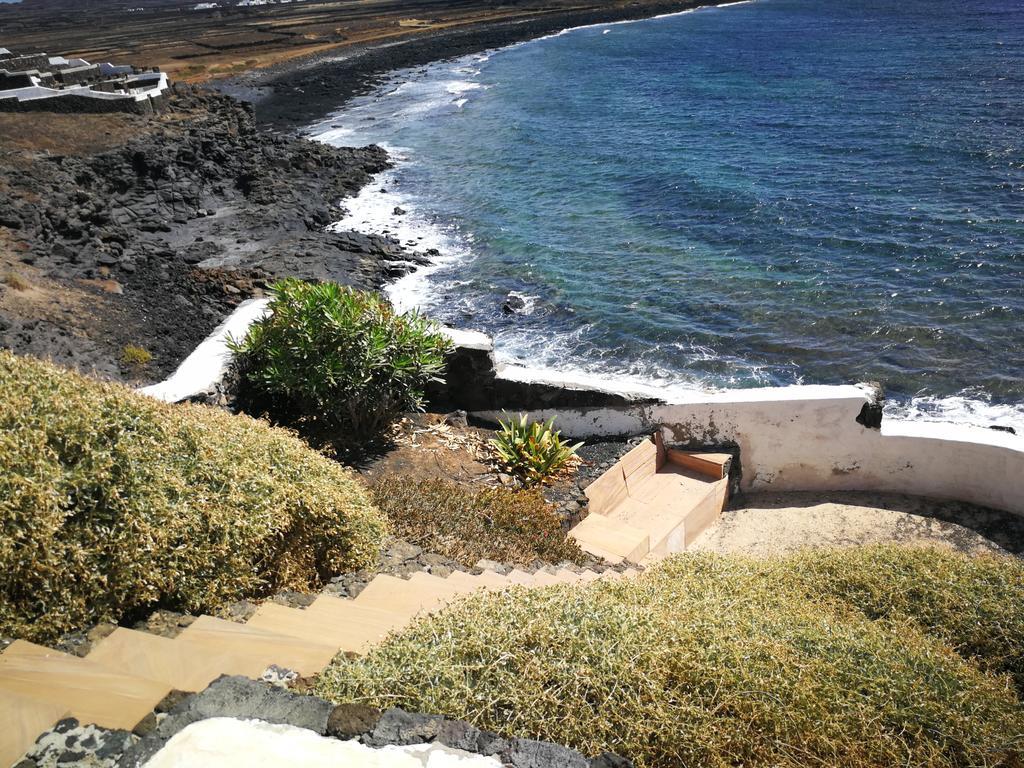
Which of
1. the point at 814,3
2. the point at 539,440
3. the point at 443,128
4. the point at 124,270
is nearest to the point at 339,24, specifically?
the point at 814,3

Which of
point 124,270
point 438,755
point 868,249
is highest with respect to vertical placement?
point 438,755

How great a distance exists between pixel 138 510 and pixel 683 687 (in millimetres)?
2698

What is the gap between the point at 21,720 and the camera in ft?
9.05

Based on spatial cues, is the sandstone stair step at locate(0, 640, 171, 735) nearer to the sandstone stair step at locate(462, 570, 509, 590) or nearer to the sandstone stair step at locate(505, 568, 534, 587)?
the sandstone stair step at locate(462, 570, 509, 590)

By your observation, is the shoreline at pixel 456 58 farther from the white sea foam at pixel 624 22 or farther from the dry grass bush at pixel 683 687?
the dry grass bush at pixel 683 687

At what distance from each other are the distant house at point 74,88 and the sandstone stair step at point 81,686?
30.4 meters

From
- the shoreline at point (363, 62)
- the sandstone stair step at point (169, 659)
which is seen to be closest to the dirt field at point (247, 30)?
the shoreline at point (363, 62)

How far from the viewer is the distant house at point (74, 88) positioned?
2861 centimetres

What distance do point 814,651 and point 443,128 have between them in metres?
33.9

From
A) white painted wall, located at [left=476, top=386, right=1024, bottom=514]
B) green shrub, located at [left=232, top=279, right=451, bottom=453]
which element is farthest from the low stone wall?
green shrub, located at [left=232, top=279, right=451, bottom=453]

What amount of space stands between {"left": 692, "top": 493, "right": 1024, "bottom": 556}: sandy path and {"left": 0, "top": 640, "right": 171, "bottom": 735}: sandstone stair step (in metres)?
5.81

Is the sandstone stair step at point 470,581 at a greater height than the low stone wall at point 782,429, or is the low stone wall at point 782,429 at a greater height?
the sandstone stair step at point 470,581

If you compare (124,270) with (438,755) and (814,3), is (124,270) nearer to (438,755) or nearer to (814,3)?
(438,755)

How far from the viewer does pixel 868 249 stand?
19.3 m
